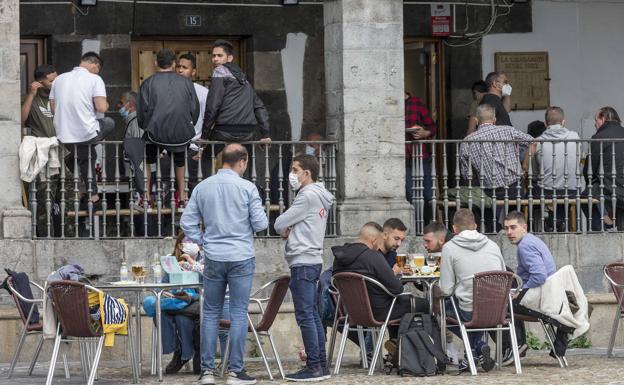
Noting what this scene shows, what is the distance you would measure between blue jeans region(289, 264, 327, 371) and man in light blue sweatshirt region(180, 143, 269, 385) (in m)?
0.50

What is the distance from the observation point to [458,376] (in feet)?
47.7

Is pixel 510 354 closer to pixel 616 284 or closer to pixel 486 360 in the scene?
pixel 486 360

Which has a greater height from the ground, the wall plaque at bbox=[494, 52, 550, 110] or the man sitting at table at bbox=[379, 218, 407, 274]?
the wall plaque at bbox=[494, 52, 550, 110]

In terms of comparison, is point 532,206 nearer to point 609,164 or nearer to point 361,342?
point 609,164

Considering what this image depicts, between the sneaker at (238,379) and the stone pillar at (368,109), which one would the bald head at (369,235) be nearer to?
the sneaker at (238,379)

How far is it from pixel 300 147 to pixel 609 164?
10.1 ft

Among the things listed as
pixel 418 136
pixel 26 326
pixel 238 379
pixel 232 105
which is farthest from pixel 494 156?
pixel 26 326

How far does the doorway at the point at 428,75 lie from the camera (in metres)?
20.7

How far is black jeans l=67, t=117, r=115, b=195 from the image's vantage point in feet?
54.9

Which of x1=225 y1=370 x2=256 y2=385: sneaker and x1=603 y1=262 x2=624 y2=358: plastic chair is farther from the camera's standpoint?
x1=603 y1=262 x2=624 y2=358: plastic chair

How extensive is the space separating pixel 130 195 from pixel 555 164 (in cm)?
417

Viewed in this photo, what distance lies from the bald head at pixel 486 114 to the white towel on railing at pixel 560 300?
3.01 meters

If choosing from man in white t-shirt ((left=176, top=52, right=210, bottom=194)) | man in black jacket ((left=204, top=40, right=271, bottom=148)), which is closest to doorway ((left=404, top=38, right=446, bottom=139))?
man in black jacket ((left=204, top=40, right=271, bottom=148))

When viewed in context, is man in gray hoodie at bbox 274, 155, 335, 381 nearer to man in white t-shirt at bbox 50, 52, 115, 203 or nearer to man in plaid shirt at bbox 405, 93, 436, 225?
man in white t-shirt at bbox 50, 52, 115, 203
